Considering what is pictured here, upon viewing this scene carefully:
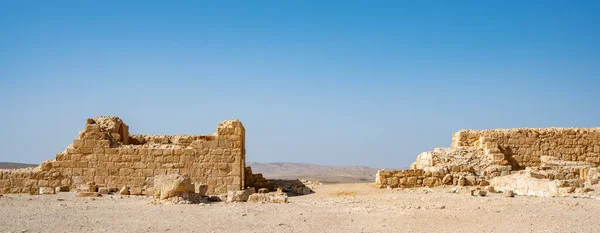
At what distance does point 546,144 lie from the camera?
66.0ft

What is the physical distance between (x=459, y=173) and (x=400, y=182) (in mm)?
1751

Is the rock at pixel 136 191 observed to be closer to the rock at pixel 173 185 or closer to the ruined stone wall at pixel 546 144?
the rock at pixel 173 185

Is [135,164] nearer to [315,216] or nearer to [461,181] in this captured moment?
[315,216]

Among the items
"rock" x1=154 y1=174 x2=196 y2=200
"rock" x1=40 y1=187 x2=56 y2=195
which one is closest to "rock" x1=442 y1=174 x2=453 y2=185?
"rock" x1=154 y1=174 x2=196 y2=200

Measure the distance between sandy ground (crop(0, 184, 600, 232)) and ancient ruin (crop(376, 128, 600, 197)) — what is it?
10.1ft

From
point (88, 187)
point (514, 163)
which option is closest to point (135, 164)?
point (88, 187)

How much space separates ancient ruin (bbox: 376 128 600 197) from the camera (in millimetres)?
14765

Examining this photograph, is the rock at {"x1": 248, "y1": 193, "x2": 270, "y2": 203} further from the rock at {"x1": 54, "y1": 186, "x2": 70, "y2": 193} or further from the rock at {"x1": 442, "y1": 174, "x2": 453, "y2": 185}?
the rock at {"x1": 442, "y1": 174, "x2": 453, "y2": 185}

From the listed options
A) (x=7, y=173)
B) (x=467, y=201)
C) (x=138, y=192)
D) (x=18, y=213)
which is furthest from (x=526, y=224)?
(x=7, y=173)

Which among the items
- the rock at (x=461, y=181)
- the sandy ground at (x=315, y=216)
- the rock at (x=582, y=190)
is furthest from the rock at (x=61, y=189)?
the rock at (x=582, y=190)

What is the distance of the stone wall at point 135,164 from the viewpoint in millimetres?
15398

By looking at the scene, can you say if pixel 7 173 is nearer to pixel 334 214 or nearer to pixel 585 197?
pixel 334 214

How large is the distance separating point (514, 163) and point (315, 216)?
487 inches

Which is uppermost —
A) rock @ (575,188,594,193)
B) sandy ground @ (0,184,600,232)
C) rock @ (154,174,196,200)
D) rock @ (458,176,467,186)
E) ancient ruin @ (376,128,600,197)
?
ancient ruin @ (376,128,600,197)
